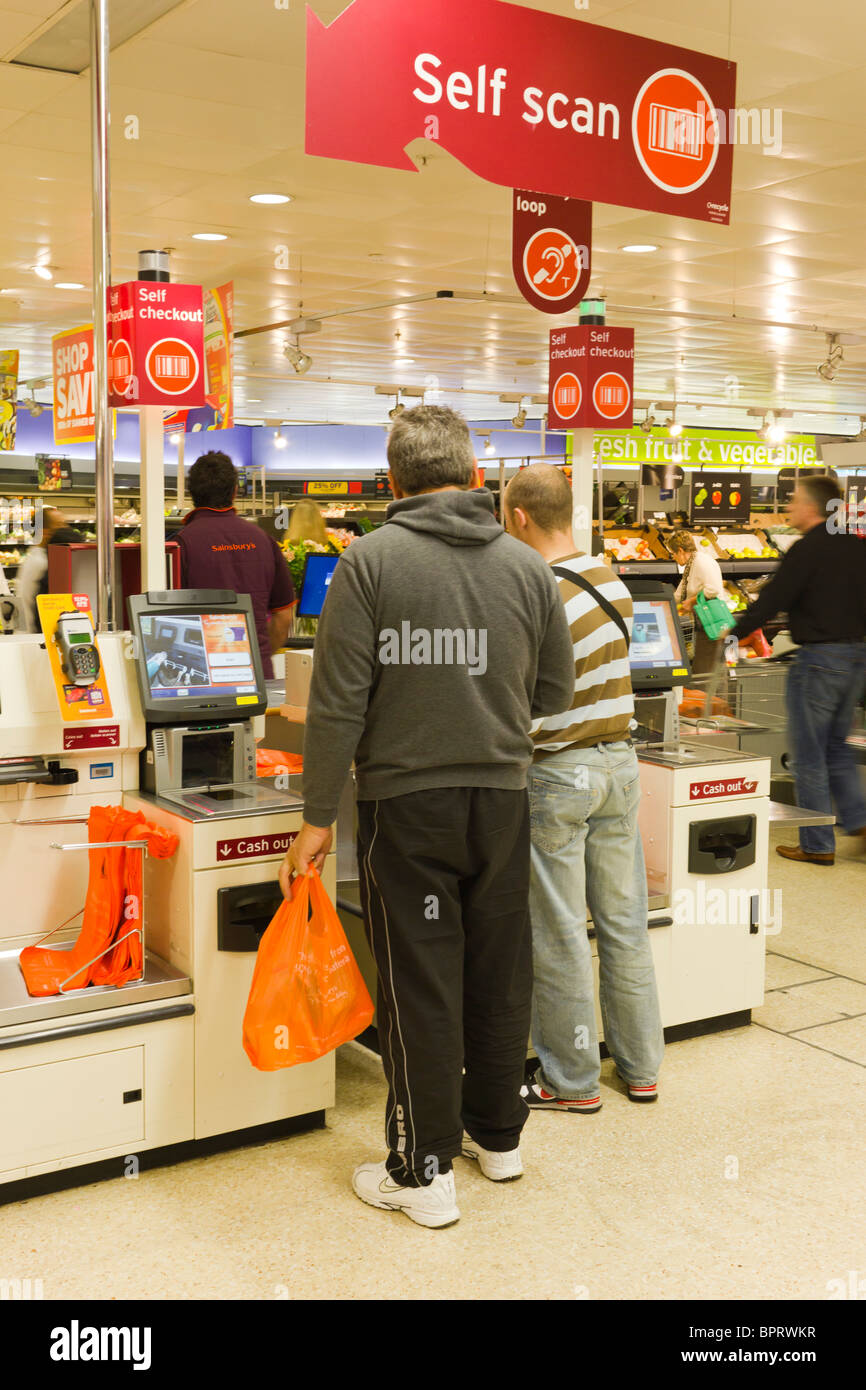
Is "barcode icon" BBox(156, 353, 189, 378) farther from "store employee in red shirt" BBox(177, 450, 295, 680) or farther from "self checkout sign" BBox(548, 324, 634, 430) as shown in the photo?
"self checkout sign" BBox(548, 324, 634, 430)

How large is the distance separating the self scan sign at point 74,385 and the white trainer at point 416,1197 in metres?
5.23

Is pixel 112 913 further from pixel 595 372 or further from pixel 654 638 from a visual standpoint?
pixel 595 372

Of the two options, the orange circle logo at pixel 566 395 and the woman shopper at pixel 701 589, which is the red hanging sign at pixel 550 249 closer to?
the orange circle logo at pixel 566 395

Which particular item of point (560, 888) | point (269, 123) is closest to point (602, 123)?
point (560, 888)

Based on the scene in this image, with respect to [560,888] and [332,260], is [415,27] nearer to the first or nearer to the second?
[560,888]

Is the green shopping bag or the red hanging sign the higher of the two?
the red hanging sign

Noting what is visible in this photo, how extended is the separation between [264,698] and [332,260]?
23.1 ft

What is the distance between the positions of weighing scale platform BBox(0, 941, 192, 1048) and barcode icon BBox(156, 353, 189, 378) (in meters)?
2.19

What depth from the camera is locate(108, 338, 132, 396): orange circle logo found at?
4488mm

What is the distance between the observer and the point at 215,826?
3.19 meters

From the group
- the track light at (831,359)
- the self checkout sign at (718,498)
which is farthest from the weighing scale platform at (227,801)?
the track light at (831,359)

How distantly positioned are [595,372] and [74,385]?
3160 mm

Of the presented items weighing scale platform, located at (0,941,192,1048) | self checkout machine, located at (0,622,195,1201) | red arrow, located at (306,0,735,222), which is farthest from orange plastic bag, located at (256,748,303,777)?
red arrow, located at (306,0,735,222)

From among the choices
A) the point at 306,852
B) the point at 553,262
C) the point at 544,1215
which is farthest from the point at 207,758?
the point at 553,262
